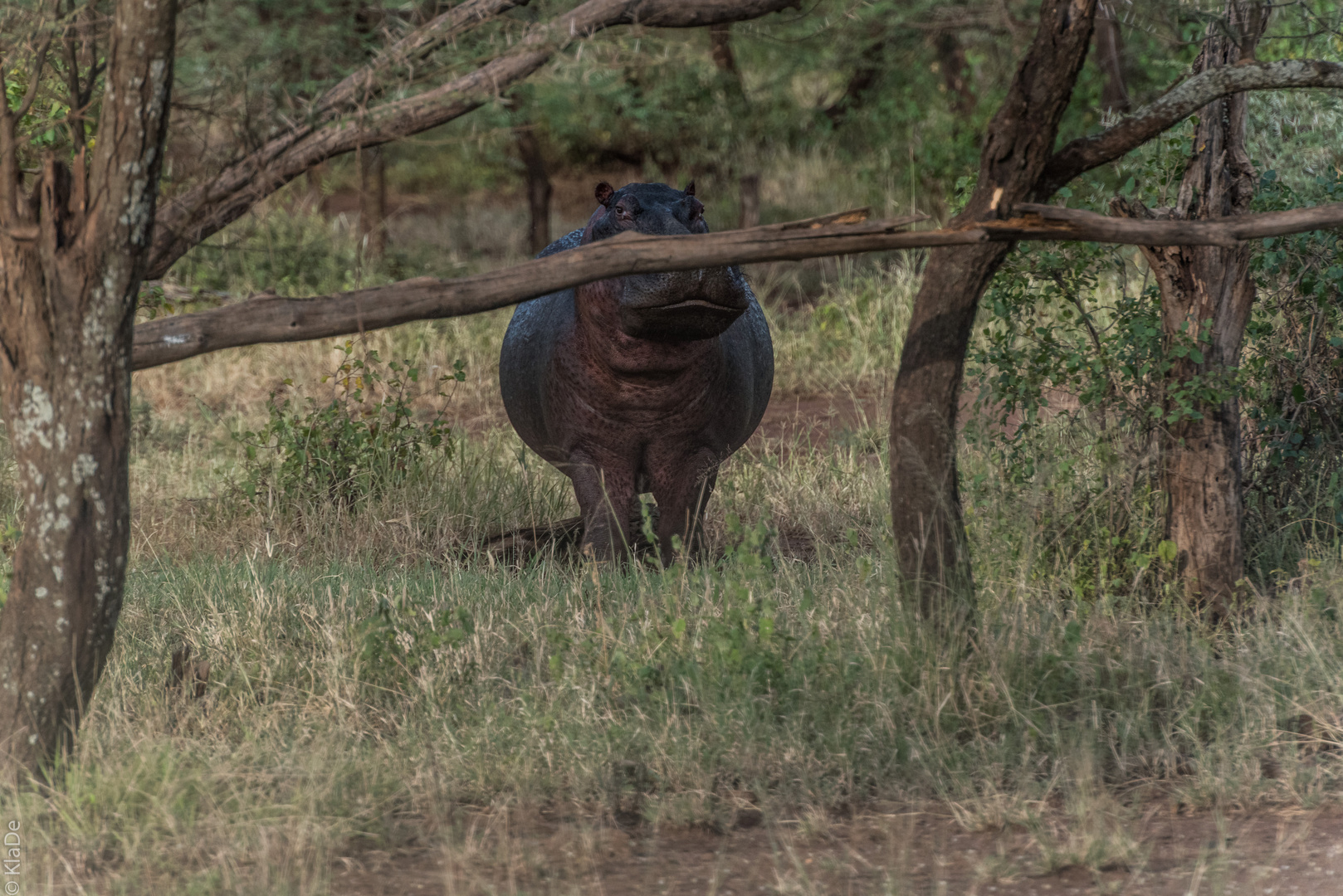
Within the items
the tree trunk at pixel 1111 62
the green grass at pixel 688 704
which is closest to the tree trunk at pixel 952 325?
the green grass at pixel 688 704

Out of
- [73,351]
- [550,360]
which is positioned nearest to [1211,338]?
[550,360]

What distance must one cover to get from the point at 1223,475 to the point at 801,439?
3.62 m

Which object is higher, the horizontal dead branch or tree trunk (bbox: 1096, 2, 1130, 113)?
tree trunk (bbox: 1096, 2, 1130, 113)

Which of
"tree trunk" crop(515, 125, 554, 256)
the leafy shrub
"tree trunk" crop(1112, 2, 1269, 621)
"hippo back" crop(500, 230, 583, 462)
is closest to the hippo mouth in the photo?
"hippo back" crop(500, 230, 583, 462)

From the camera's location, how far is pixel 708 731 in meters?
3.16

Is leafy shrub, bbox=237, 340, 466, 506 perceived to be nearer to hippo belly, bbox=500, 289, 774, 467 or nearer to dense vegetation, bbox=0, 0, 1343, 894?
dense vegetation, bbox=0, 0, 1343, 894

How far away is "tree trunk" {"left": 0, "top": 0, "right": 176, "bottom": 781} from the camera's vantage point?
2742 millimetres

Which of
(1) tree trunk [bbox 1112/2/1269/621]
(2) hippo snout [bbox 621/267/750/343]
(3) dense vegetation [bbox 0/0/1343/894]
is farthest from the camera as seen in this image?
(2) hippo snout [bbox 621/267/750/343]

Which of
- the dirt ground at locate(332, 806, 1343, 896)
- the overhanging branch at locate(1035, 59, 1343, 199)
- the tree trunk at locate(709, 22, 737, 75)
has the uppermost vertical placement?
the tree trunk at locate(709, 22, 737, 75)

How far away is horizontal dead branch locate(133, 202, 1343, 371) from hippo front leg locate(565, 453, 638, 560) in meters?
1.94

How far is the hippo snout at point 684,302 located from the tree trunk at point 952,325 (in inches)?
33.8

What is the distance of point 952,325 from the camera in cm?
333

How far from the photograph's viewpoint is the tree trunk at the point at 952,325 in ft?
10.5

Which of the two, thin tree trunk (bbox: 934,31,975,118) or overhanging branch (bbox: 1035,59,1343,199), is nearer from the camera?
overhanging branch (bbox: 1035,59,1343,199)
